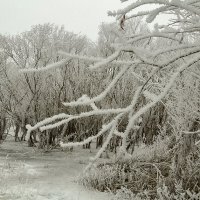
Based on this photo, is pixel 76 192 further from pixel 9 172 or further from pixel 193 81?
pixel 193 81

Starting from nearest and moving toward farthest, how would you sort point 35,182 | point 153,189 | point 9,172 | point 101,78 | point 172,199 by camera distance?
point 172,199, point 153,189, point 35,182, point 9,172, point 101,78

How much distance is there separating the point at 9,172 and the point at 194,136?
16.1 feet

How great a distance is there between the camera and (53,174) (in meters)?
9.27

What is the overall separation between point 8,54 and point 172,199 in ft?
40.4

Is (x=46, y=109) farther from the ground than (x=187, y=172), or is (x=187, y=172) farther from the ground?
(x=46, y=109)

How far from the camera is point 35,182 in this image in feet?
26.8

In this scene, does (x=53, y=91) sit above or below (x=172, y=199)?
above

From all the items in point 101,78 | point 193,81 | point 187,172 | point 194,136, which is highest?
point 101,78

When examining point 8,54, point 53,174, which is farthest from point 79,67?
point 53,174

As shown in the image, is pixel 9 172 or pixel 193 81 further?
pixel 9 172

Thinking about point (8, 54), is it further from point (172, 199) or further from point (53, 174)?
point (172, 199)

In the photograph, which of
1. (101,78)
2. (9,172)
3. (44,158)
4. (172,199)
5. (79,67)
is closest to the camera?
(172,199)

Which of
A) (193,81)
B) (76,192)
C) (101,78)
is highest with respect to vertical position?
(101,78)

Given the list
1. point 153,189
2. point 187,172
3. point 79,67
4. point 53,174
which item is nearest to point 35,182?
point 53,174
